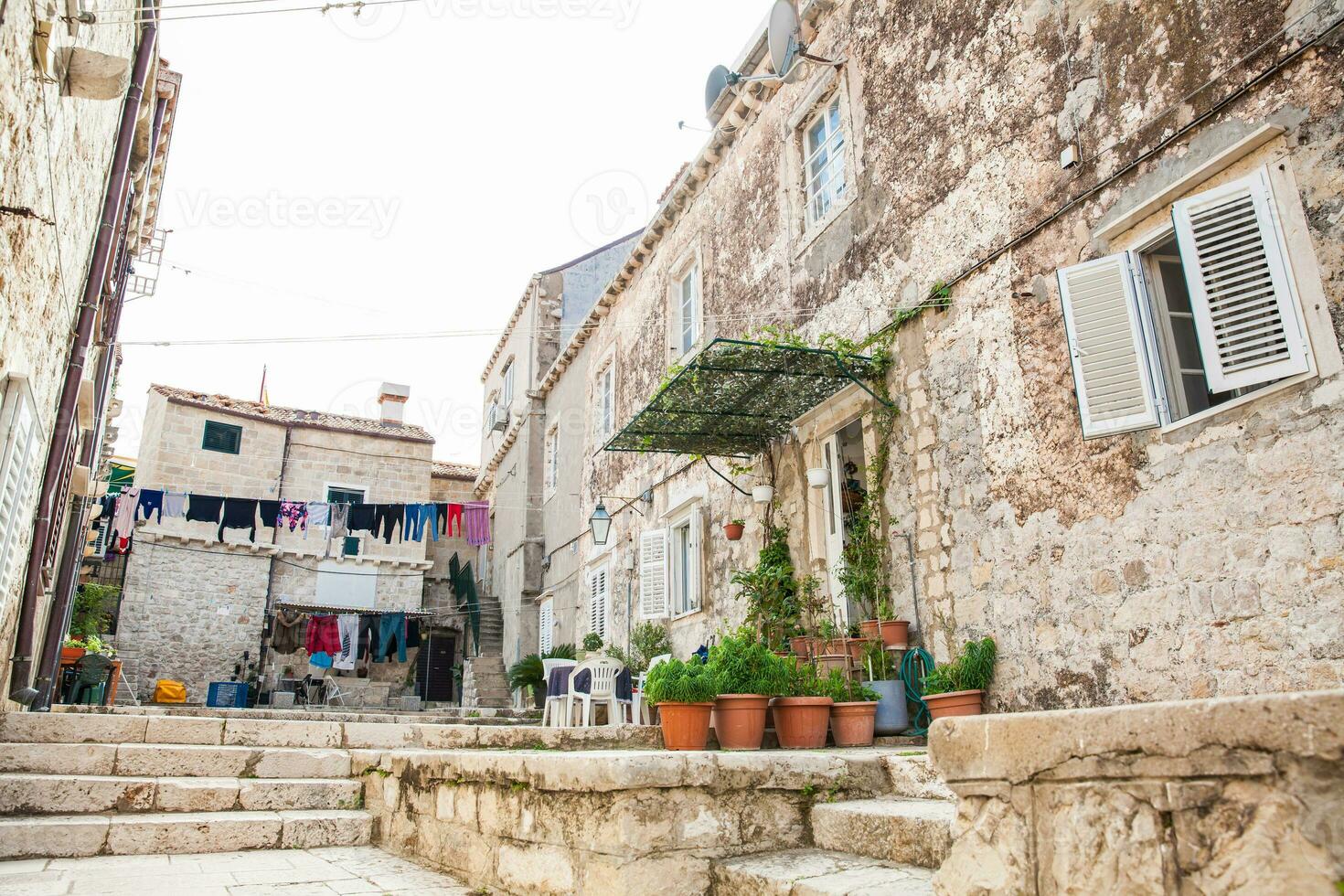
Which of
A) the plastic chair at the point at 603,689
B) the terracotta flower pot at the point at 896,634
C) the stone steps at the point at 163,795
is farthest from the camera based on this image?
the plastic chair at the point at 603,689

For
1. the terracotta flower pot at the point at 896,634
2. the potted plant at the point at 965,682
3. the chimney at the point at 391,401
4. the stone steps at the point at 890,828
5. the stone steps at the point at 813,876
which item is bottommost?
the stone steps at the point at 813,876

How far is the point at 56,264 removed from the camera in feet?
17.6

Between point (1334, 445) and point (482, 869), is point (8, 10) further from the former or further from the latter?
point (1334, 445)

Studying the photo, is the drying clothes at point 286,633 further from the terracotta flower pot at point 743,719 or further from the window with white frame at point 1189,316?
the window with white frame at point 1189,316

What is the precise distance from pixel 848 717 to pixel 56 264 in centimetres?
569

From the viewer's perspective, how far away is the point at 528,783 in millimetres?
3857

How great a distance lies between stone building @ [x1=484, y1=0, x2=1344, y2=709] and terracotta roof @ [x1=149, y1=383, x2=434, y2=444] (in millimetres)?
17427

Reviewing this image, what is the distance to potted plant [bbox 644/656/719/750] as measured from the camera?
222 inches

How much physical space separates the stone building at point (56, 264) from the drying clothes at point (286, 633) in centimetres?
1245

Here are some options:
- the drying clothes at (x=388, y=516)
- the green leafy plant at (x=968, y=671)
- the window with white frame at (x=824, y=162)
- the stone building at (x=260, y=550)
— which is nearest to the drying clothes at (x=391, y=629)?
the stone building at (x=260, y=550)

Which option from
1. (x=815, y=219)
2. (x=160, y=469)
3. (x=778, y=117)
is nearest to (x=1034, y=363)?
(x=815, y=219)

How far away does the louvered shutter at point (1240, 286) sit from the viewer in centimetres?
446

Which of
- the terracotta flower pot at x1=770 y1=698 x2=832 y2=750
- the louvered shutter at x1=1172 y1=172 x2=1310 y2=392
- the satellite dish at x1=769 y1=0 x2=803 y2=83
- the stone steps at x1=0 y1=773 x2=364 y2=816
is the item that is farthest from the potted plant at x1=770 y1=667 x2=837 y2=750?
the satellite dish at x1=769 y1=0 x2=803 y2=83

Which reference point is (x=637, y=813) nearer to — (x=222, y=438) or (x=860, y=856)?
(x=860, y=856)
